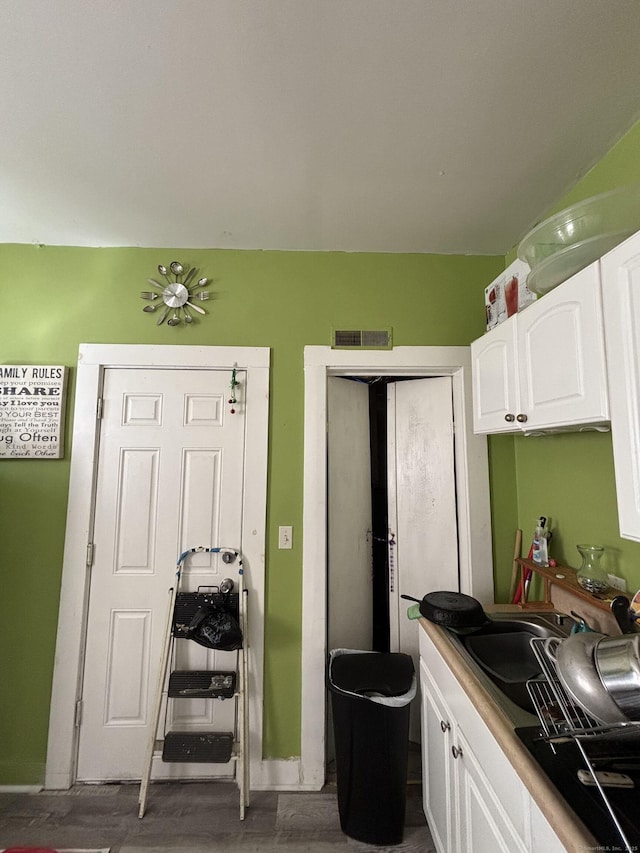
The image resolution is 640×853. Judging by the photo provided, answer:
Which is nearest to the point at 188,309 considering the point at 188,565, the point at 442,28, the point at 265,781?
the point at 188,565

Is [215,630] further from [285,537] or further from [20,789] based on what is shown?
[20,789]

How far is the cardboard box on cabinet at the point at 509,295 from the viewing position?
153 centimetres

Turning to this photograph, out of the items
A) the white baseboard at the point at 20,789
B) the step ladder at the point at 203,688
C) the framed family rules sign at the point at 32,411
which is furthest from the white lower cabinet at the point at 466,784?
the framed family rules sign at the point at 32,411

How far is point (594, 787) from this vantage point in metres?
0.77

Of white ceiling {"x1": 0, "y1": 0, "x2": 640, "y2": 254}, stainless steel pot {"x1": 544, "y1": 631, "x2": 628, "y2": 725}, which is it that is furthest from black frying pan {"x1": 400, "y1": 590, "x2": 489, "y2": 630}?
white ceiling {"x1": 0, "y1": 0, "x2": 640, "y2": 254}

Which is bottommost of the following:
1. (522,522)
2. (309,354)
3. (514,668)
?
(514,668)

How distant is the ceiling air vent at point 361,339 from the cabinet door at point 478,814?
65.0 inches

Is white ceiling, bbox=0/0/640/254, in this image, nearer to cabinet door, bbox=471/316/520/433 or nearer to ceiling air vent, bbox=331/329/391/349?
ceiling air vent, bbox=331/329/391/349

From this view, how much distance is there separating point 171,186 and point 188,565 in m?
1.77

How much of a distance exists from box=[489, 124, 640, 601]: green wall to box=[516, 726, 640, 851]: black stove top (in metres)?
0.65

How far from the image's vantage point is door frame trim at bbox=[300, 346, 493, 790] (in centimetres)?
185

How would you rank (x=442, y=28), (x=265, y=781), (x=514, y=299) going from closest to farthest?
(x=442, y=28) → (x=514, y=299) → (x=265, y=781)

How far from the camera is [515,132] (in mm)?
1331

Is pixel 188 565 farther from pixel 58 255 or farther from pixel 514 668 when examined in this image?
pixel 58 255
